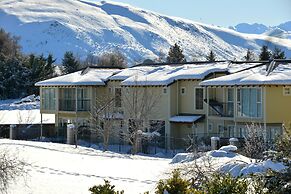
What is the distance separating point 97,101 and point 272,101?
48.0 ft


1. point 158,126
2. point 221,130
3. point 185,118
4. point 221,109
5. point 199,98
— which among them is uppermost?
point 199,98

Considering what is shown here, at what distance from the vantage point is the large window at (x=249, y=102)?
33.7 metres

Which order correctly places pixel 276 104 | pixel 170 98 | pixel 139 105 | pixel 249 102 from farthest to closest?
pixel 139 105 → pixel 170 98 → pixel 249 102 → pixel 276 104

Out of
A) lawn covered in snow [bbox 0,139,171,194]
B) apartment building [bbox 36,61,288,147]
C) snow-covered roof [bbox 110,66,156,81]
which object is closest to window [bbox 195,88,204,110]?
apartment building [bbox 36,61,288,147]

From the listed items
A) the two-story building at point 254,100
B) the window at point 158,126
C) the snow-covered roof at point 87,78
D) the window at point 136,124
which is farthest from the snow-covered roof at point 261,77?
the snow-covered roof at point 87,78

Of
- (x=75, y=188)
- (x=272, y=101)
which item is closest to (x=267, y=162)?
(x=75, y=188)

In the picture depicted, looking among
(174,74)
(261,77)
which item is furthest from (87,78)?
(261,77)

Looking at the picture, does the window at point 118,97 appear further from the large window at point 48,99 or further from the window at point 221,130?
the window at point 221,130

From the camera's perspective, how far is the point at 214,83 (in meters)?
35.1

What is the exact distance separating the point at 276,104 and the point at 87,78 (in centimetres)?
1686

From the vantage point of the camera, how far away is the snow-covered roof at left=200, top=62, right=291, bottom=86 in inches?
1287

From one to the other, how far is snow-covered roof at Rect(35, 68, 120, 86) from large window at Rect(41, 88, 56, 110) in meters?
0.84

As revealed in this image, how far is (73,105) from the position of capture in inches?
1797

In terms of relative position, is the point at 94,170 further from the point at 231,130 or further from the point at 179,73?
the point at 179,73
